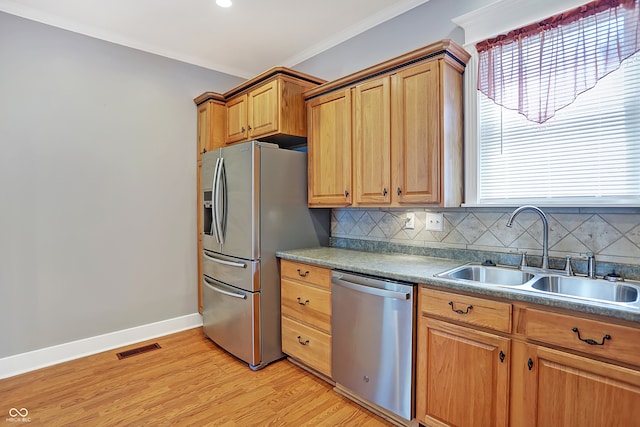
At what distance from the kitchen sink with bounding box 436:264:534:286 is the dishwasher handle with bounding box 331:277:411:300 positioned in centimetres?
27

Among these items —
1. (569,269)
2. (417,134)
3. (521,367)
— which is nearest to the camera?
(521,367)

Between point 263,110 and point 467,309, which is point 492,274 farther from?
point 263,110

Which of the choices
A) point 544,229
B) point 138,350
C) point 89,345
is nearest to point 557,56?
point 544,229

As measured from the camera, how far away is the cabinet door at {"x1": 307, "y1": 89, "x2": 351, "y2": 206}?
247 centimetres

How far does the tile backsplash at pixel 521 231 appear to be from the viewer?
5.42 feet

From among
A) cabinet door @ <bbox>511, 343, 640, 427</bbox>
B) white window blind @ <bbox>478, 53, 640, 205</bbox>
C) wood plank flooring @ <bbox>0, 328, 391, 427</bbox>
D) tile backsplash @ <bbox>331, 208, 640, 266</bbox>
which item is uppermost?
white window blind @ <bbox>478, 53, 640, 205</bbox>

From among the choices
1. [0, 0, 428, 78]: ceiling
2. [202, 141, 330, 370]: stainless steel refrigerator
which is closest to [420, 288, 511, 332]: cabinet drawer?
[202, 141, 330, 370]: stainless steel refrigerator

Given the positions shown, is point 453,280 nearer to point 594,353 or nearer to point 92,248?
point 594,353

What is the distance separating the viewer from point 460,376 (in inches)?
62.7

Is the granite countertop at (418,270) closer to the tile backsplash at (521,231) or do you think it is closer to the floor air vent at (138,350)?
the tile backsplash at (521,231)

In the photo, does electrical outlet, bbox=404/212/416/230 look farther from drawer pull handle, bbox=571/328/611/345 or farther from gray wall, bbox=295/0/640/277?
drawer pull handle, bbox=571/328/611/345

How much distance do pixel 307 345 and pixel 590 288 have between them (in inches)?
68.8

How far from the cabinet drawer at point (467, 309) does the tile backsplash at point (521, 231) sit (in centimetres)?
64

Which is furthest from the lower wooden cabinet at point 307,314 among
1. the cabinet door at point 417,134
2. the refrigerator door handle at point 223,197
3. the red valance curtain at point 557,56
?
the red valance curtain at point 557,56
